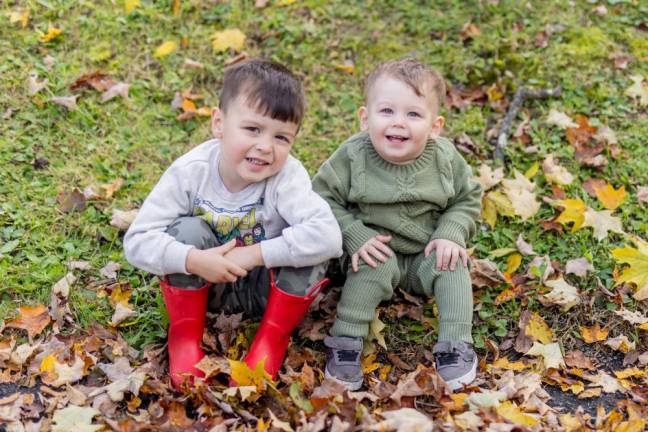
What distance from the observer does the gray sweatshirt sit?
311 cm

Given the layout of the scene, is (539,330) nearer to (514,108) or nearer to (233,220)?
(233,220)

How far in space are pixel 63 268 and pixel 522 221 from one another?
2.50 meters

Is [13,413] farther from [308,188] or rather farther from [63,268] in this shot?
[308,188]

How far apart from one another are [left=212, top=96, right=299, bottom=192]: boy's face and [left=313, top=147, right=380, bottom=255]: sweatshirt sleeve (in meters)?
0.42

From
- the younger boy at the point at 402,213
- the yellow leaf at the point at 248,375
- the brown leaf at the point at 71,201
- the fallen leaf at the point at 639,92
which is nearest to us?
the yellow leaf at the point at 248,375

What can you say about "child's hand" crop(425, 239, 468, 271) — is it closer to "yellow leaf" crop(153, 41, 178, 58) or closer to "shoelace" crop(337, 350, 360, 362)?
"shoelace" crop(337, 350, 360, 362)

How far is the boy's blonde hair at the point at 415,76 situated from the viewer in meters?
3.35

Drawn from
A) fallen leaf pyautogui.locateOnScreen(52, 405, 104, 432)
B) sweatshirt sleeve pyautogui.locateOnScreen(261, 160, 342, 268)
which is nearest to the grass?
fallen leaf pyautogui.locateOnScreen(52, 405, 104, 432)

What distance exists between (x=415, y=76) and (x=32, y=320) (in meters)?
2.10

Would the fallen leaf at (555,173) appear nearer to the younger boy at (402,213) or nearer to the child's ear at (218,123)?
the younger boy at (402,213)

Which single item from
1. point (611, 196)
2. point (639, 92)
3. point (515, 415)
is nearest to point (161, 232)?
point (515, 415)

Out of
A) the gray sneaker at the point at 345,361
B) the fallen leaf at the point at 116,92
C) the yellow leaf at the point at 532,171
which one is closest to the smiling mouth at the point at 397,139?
the gray sneaker at the point at 345,361

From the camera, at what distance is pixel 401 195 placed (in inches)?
135

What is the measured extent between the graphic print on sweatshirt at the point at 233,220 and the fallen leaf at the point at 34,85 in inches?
81.2
